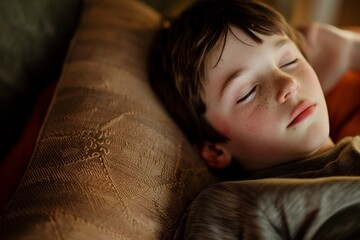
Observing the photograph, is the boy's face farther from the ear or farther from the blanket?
the blanket

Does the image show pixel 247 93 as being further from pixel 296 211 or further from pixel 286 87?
pixel 296 211

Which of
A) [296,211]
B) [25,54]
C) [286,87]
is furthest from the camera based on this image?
[25,54]

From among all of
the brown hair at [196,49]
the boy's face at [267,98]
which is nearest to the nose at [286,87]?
the boy's face at [267,98]

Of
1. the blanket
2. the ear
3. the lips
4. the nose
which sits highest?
the nose

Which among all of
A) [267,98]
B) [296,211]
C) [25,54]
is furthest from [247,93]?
[25,54]

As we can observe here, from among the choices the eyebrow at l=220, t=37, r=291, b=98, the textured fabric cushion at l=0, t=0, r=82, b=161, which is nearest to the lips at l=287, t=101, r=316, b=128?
the eyebrow at l=220, t=37, r=291, b=98

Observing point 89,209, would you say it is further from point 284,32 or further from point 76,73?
point 284,32

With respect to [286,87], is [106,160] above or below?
below

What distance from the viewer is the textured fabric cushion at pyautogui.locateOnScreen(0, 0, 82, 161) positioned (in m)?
0.97

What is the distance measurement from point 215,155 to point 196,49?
0.25 meters

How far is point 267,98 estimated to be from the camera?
0.82 meters

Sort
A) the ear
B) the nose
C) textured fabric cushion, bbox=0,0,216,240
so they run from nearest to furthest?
textured fabric cushion, bbox=0,0,216,240
the nose
the ear

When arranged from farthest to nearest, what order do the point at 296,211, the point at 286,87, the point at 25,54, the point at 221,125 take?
the point at 25,54 < the point at 221,125 < the point at 286,87 < the point at 296,211

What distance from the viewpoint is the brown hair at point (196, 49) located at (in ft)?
2.89
